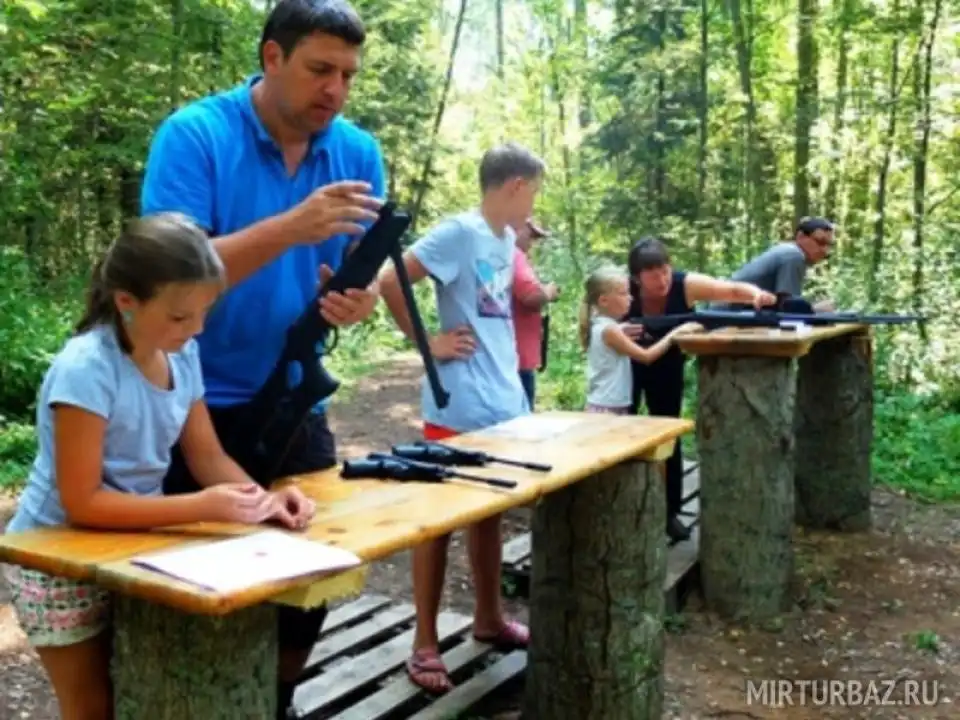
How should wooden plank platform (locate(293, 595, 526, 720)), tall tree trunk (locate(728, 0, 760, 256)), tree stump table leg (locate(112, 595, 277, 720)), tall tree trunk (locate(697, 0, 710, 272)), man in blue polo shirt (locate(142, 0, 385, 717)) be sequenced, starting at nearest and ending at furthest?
1. tree stump table leg (locate(112, 595, 277, 720))
2. man in blue polo shirt (locate(142, 0, 385, 717))
3. wooden plank platform (locate(293, 595, 526, 720))
4. tall tree trunk (locate(728, 0, 760, 256))
5. tall tree trunk (locate(697, 0, 710, 272))

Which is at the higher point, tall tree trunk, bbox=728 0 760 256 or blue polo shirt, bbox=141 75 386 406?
tall tree trunk, bbox=728 0 760 256

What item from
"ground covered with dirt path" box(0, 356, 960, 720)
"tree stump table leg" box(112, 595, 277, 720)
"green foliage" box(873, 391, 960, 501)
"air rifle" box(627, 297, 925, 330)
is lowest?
"ground covered with dirt path" box(0, 356, 960, 720)

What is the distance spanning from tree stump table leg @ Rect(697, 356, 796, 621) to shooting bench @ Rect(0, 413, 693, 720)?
1395 mm

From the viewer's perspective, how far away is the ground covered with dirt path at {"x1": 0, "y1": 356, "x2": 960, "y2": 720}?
13.2 ft

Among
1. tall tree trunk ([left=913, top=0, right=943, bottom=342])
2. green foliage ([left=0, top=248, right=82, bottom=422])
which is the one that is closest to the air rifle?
green foliage ([left=0, top=248, right=82, bottom=422])

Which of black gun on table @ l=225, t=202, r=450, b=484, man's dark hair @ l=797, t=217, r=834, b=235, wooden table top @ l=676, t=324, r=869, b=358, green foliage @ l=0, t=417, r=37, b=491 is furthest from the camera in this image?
man's dark hair @ l=797, t=217, r=834, b=235

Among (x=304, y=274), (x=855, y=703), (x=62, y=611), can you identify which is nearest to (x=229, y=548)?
(x=62, y=611)

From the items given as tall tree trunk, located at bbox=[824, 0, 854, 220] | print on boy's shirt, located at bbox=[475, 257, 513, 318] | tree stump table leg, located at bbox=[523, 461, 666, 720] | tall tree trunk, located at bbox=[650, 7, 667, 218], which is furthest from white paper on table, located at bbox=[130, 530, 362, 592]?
tall tree trunk, located at bbox=[650, 7, 667, 218]

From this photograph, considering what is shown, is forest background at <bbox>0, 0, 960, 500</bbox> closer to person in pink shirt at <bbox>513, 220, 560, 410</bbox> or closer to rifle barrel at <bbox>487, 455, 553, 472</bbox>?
person in pink shirt at <bbox>513, 220, 560, 410</bbox>

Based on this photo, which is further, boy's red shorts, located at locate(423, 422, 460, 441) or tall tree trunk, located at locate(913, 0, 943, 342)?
tall tree trunk, located at locate(913, 0, 943, 342)

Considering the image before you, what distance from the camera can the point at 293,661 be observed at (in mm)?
2771

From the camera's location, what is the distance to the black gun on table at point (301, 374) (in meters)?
2.37

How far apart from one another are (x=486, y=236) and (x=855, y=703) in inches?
94.1

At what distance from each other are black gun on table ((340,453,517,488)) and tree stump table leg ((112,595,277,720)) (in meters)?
0.72
